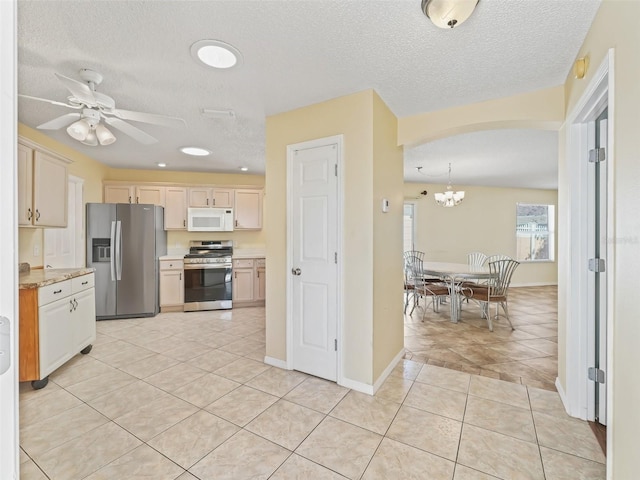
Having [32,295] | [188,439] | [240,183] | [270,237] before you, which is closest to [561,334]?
[270,237]

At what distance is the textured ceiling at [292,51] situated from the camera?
158cm

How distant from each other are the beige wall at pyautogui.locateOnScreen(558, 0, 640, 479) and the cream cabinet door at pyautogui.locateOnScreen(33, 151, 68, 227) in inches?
167

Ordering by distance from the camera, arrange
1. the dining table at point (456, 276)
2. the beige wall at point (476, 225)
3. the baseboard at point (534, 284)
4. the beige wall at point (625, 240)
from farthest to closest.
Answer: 1. the baseboard at point (534, 284)
2. the beige wall at point (476, 225)
3. the dining table at point (456, 276)
4. the beige wall at point (625, 240)

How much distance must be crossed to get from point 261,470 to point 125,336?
298cm

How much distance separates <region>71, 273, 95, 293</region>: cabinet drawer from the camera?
2918mm

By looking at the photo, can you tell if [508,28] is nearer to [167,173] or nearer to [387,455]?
[387,455]

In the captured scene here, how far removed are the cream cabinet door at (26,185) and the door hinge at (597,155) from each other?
4513mm

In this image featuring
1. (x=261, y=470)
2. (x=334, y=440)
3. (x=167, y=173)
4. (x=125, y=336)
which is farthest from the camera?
(x=167, y=173)

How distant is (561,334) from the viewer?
7.37 feet

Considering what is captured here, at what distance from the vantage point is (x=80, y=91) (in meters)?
1.93

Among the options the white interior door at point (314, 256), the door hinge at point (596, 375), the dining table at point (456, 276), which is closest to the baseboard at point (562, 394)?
the door hinge at point (596, 375)

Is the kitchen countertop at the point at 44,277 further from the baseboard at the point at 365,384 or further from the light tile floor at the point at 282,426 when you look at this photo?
the baseboard at the point at 365,384

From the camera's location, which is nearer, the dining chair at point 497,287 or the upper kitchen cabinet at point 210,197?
the dining chair at point 497,287

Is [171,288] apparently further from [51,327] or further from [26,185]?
[26,185]
